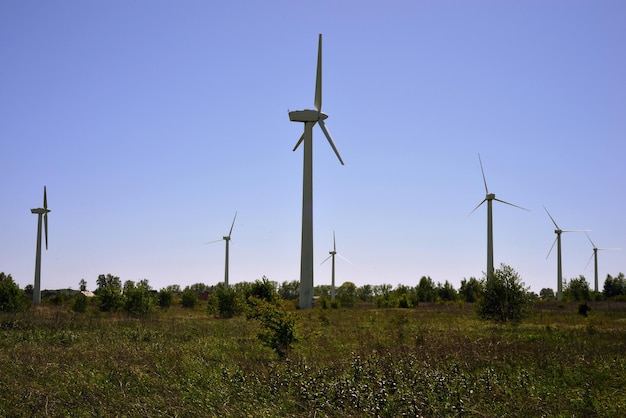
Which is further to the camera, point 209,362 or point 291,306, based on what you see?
point 291,306

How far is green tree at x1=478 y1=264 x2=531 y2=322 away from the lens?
36.8 m

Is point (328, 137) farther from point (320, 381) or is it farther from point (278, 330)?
point (320, 381)

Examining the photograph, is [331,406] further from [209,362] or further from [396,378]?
[209,362]

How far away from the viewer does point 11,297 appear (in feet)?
168

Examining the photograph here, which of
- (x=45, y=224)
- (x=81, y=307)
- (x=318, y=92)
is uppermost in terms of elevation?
(x=318, y=92)

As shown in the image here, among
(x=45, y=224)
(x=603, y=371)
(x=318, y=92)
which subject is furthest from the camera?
(x=45, y=224)

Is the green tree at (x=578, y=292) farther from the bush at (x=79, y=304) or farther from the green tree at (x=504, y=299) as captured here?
the bush at (x=79, y=304)

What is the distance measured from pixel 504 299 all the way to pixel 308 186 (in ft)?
51.9

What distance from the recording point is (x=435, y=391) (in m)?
12.0

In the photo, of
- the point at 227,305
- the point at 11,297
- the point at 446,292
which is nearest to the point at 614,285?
the point at 446,292

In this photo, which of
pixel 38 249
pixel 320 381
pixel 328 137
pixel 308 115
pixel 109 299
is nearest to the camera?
pixel 320 381

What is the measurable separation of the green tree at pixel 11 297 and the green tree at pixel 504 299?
37484mm

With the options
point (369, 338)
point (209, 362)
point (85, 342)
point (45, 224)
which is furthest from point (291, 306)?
point (45, 224)

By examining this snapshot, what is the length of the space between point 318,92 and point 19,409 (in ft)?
128
